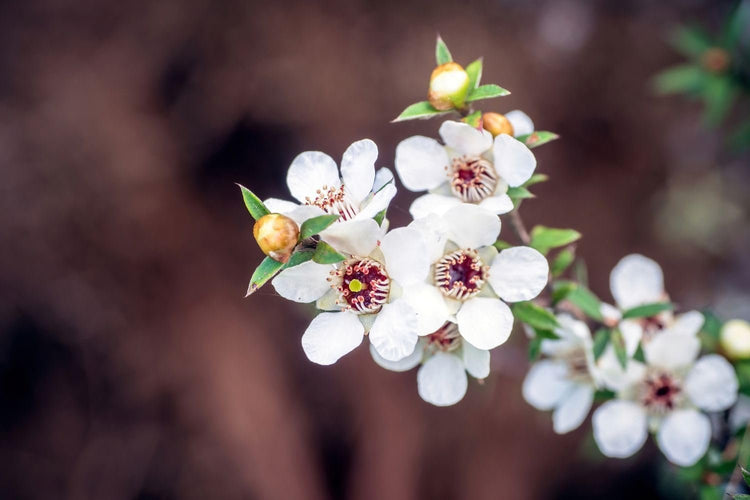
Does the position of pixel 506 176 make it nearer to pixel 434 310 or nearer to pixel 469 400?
pixel 434 310

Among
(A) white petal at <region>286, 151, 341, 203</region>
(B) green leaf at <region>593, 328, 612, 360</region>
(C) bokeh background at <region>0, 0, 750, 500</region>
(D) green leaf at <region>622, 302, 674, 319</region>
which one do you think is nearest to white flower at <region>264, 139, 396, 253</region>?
(A) white petal at <region>286, 151, 341, 203</region>

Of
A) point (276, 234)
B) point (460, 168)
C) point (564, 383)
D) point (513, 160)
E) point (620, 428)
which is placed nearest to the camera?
point (276, 234)

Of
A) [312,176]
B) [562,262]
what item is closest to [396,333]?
[312,176]

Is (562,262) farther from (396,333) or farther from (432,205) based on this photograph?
(396,333)

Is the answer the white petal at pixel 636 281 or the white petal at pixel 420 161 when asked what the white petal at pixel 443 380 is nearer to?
the white petal at pixel 420 161

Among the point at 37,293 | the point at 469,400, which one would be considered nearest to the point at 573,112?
the point at 469,400

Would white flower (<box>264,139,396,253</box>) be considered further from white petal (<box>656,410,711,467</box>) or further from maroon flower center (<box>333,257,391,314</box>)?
white petal (<box>656,410,711,467</box>)

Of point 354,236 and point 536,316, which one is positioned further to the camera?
point 536,316
